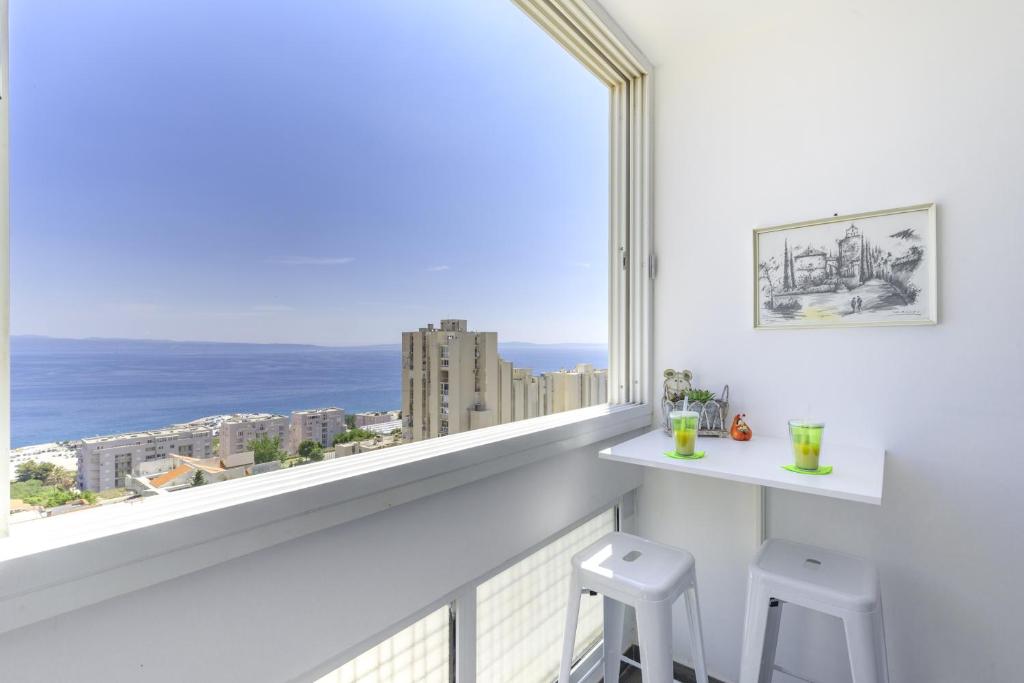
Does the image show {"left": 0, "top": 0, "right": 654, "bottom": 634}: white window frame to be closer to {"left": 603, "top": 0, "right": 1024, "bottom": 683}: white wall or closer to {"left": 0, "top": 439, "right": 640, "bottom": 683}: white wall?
{"left": 0, "top": 439, "right": 640, "bottom": 683}: white wall

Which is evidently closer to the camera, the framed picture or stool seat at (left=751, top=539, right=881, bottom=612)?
stool seat at (left=751, top=539, right=881, bottom=612)

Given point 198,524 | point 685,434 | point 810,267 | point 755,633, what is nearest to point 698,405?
point 685,434

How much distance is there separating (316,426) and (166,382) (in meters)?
0.29

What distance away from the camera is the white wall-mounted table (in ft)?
3.72

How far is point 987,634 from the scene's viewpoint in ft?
4.61

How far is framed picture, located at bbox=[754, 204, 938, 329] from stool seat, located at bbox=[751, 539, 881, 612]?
2.51 feet

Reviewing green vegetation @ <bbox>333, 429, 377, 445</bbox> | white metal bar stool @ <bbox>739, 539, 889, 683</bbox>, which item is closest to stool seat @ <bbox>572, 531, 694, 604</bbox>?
white metal bar stool @ <bbox>739, 539, 889, 683</bbox>

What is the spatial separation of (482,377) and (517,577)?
0.67 meters

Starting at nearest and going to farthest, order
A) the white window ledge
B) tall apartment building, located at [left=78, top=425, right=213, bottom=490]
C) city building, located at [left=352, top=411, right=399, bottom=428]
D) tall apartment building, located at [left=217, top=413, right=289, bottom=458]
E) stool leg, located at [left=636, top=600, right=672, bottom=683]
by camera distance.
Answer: the white window ledge → tall apartment building, located at [left=78, top=425, right=213, bottom=490] → tall apartment building, located at [left=217, top=413, right=289, bottom=458] → city building, located at [left=352, top=411, right=399, bottom=428] → stool leg, located at [left=636, top=600, right=672, bottom=683]

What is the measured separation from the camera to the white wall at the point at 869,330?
1378mm

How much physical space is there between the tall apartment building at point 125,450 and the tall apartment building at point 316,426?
6.5 inches

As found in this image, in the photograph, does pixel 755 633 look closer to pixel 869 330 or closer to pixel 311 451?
pixel 869 330

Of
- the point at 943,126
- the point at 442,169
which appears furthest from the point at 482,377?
the point at 943,126

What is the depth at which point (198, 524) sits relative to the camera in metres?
0.75
